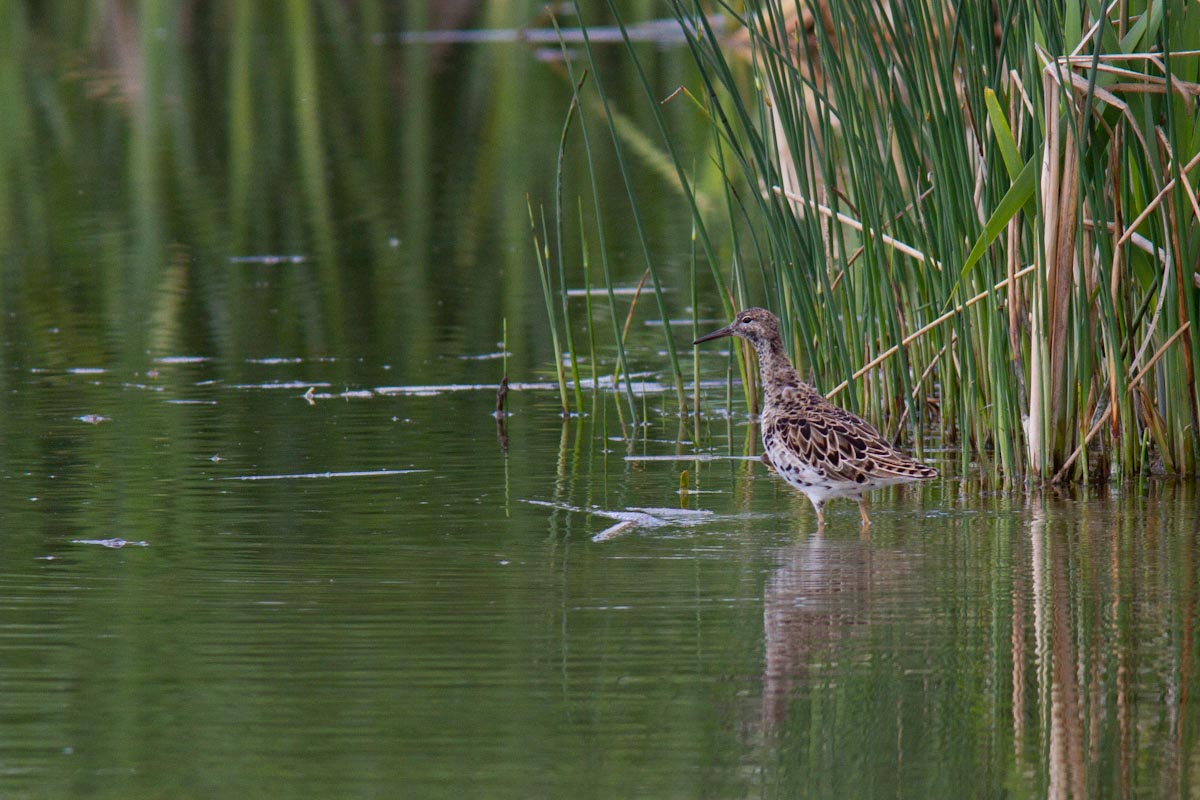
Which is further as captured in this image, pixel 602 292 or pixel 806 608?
pixel 602 292

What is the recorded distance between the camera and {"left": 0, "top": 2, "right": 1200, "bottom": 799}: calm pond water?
4.45 metres

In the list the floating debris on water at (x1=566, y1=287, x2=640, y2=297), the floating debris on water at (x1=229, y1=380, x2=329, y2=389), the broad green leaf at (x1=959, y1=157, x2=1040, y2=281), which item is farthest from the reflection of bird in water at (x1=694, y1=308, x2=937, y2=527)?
the floating debris on water at (x1=566, y1=287, x2=640, y2=297)

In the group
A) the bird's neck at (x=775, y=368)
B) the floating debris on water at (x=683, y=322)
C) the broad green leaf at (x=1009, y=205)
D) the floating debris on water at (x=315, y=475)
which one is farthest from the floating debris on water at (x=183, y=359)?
the broad green leaf at (x=1009, y=205)

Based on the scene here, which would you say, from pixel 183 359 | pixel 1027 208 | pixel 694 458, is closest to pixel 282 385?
Answer: pixel 183 359

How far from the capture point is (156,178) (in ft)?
59.7

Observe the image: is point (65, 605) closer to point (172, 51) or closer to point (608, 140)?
point (608, 140)

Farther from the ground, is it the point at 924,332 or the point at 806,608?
the point at 924,332

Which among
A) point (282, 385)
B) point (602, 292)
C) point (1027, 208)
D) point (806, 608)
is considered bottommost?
point (806, 608)

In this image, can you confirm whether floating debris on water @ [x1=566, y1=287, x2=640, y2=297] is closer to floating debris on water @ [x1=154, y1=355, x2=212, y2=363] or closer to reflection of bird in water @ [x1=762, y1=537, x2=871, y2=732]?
floating debris on water @ [x1=154, y1=355, x2=212, y2=363]

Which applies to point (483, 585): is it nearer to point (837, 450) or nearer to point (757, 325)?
point (837, 450)

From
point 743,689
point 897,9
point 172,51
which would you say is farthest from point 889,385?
point 172,51

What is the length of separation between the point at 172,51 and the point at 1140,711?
24.4 metres

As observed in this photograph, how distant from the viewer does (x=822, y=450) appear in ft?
23.3

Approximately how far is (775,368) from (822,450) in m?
0.93
